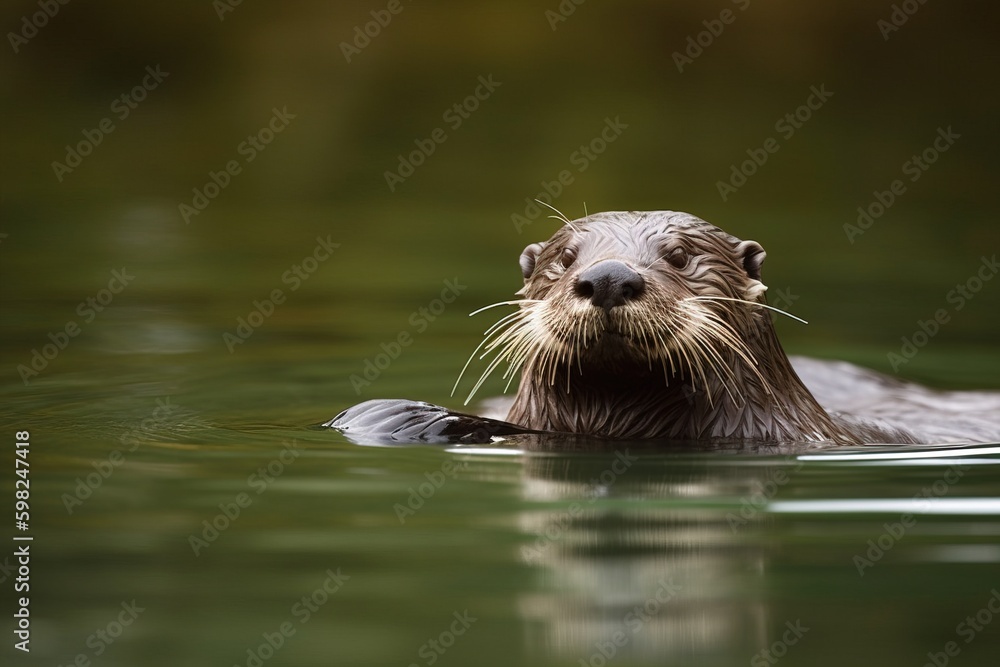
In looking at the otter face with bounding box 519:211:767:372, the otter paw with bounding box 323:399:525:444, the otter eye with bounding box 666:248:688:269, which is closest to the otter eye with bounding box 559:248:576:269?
the otter face with bounding box 519:211:767:372

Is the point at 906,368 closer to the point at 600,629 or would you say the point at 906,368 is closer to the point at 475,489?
the point at 475,489

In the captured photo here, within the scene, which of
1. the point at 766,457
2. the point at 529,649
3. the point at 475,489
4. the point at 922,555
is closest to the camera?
the point at 529,649

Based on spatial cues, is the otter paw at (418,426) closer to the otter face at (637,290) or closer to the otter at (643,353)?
the otter at (643,353)

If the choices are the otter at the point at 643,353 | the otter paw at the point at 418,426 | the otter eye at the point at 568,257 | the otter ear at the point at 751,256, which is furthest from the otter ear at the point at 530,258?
the otter ear at the point at 751,256

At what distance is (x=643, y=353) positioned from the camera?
6203 millimetres

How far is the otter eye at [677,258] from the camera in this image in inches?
256

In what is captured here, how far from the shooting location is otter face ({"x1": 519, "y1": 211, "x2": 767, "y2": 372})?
609 centimetres

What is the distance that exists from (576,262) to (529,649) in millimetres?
3054

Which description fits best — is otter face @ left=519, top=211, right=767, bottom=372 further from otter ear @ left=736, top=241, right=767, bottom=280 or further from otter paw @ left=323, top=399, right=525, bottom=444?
otter paw @ left=323, top=399, right=525, bottom=444

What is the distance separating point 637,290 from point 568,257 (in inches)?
22.5

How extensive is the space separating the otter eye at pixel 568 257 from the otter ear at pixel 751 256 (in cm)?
79

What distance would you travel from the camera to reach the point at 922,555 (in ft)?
15.0

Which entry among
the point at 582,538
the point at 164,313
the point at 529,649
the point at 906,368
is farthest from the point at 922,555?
the point at 164,313

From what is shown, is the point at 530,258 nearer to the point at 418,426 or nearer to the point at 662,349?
the point at 418,426
